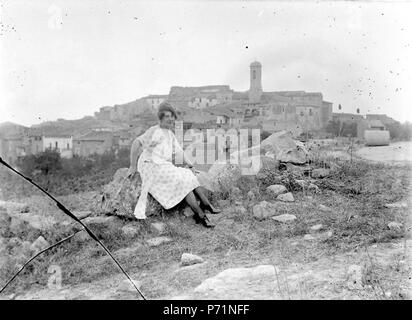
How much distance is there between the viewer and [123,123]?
5887mm

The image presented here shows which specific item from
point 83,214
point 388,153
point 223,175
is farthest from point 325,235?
point 388,153

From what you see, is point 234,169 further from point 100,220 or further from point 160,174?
point 100,220

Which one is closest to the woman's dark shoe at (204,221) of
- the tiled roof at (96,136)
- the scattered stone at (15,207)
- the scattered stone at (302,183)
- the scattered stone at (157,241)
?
the scattered stone at (157,241)

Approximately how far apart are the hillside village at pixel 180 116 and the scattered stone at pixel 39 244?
1.12 metres

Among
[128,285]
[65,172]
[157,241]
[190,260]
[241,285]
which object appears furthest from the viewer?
[65,172]

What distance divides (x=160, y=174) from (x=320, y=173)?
2.62 metres

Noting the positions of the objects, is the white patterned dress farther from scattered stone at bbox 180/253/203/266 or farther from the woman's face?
scattered stone at bbox 180/253/203/266

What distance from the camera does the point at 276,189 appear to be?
5996 mm

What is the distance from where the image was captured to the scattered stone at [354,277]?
3.40m

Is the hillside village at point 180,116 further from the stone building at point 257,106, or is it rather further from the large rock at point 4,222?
the large rock at point 4,222

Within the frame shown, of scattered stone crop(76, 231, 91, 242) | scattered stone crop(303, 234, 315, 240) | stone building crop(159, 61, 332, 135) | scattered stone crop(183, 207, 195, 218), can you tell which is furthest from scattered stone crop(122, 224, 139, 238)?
scattered stone crop(303, 234, 315, 240)

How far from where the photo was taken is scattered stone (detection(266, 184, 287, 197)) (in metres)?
5.94

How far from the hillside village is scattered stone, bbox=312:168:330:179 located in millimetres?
758
